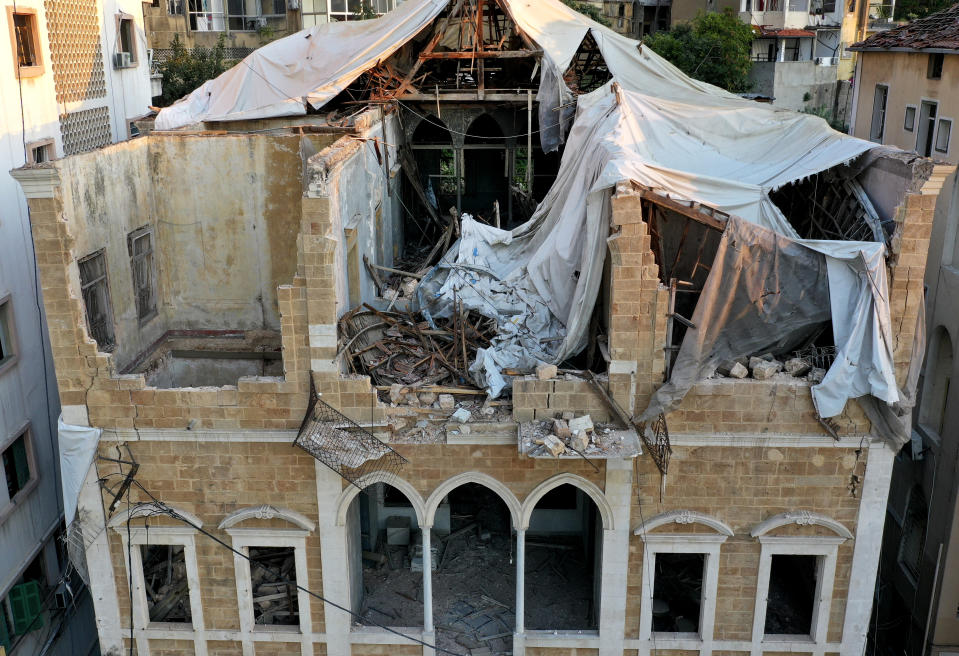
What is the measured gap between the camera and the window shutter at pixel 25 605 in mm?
15516

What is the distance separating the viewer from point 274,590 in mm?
14820

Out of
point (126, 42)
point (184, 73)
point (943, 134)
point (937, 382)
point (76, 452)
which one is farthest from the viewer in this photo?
point (184, 73)

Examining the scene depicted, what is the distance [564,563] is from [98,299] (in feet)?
31.1

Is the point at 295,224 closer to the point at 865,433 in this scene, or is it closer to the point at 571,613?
the point at 571,613

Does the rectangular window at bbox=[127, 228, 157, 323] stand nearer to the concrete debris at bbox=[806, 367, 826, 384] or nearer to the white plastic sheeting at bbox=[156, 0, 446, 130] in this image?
the white plastic sheeting at bbox=[156, 0, 446, 130]

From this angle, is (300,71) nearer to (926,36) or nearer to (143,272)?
(143,272)

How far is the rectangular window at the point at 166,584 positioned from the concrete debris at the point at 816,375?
1067 cm

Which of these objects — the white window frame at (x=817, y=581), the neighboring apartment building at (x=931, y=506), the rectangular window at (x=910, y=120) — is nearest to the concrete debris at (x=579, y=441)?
the white window frame at (x=817, y=581)

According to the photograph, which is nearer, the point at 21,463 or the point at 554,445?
the point at 554,445

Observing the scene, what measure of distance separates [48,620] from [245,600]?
5843 mm

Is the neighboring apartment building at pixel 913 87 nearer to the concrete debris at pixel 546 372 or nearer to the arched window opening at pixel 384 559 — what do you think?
the concrete debris at pixel 546 372

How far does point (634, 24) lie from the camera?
53.5m

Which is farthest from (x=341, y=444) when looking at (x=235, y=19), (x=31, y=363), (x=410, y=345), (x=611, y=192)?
(x=235, y=19)

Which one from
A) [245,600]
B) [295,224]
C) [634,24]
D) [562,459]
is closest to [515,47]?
[295,224]
